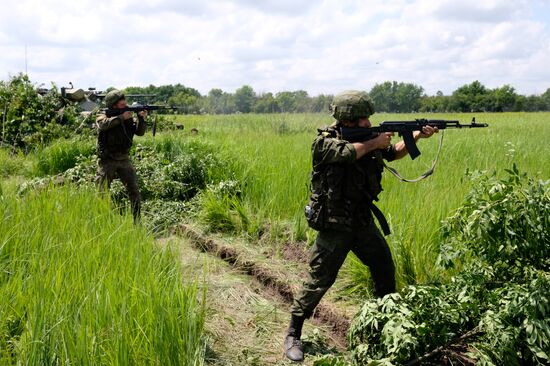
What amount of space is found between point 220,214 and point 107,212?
5.98 ft

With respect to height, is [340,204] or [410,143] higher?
[410,143]

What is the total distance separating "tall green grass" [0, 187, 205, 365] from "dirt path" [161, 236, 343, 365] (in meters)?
Result: 0.27

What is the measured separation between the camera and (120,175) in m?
6.35

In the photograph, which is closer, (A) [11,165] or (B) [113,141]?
(B) [113,141]

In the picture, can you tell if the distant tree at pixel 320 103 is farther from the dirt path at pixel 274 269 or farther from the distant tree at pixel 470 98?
the distant tree at pixel 470 98

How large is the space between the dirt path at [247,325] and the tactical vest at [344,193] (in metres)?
0.84

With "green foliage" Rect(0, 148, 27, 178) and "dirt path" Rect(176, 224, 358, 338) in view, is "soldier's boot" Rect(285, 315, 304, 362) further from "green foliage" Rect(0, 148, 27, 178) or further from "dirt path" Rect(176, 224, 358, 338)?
"green foliage" Rect(0, 148, 27, 178)

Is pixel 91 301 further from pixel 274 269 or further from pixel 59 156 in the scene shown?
pixel 59 156

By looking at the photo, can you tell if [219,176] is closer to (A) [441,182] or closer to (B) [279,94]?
(A) [441,182]

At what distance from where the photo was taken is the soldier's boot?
3.32 meters

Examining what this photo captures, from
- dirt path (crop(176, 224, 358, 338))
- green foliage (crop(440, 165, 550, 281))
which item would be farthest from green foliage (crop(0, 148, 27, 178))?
green foliage (crop(440, 165, 550, 281))

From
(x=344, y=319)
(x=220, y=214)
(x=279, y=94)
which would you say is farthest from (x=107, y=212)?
(x=279, y=94)

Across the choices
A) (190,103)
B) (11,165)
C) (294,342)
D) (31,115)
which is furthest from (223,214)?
(190,103)

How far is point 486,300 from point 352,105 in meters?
1.39
